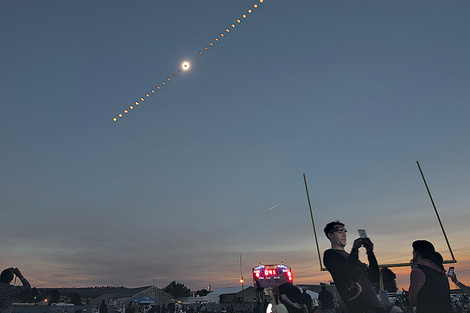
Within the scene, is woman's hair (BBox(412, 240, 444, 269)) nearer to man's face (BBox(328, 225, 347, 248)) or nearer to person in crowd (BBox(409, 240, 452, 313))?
person in crowd (BBox(409, 240, 452, 313))

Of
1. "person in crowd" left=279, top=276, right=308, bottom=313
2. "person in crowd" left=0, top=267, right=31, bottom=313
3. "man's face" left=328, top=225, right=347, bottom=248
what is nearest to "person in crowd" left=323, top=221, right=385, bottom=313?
"man's face" left=328, top=225, right=347, bottom=248

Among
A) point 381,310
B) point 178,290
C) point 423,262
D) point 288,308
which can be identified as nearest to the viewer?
point 381,310

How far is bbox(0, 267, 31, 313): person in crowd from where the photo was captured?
5129 millimetres

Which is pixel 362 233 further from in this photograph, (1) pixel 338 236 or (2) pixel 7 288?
(2) pixel 7 288

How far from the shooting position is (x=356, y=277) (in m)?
3.39

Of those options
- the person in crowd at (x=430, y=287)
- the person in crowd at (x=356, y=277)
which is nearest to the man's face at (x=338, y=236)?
the person in crowd at (x=356, y=277)

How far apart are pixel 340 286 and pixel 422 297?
0.96m

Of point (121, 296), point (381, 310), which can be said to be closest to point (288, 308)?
point (381, 310)

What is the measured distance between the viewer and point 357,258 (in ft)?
10.8

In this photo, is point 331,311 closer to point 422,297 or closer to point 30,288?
point 422,297

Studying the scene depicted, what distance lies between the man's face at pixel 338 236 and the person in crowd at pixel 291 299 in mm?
2353

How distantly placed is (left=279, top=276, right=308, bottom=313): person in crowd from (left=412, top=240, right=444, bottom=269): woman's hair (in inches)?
107

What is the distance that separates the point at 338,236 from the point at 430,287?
1.15 metres

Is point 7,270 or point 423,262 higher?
point 7,270
